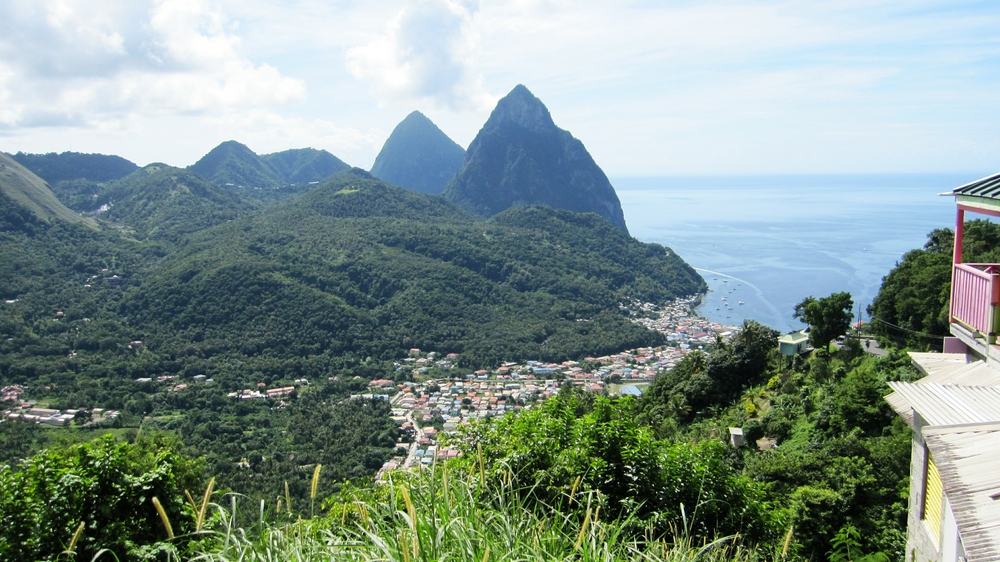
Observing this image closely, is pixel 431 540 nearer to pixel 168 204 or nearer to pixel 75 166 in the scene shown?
pixel 168 204

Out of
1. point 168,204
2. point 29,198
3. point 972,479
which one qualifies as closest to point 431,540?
point 972,479

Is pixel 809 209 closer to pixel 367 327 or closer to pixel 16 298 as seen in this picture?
pixel 367 327

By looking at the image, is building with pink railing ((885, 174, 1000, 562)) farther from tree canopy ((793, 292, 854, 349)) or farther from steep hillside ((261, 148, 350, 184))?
steep hillside ((261, 148, 350, 184))

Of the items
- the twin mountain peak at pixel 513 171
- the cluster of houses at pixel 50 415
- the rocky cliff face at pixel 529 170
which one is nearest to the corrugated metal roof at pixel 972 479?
the cluster of houses at pixel 50 415

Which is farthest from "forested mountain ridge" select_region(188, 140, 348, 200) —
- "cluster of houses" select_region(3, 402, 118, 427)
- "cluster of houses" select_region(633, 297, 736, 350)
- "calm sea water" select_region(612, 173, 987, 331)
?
"cluster of houses" select_region(3, 402, 118, 427)

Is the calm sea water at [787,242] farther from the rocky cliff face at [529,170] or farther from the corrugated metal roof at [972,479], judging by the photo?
the corrugated metal roof at [972,479]

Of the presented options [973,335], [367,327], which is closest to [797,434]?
[973,335]
